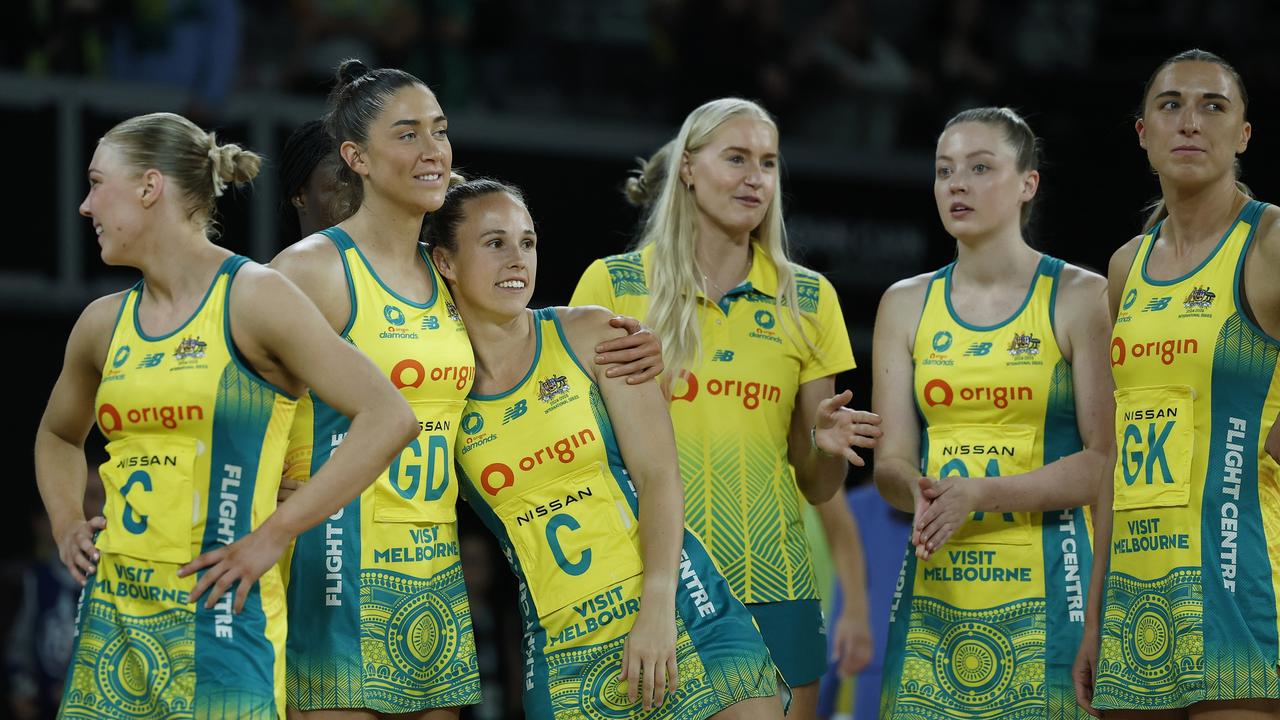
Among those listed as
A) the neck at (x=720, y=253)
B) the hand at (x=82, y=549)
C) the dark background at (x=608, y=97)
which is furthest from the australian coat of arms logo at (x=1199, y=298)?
the dark background at (x=608, y=97)

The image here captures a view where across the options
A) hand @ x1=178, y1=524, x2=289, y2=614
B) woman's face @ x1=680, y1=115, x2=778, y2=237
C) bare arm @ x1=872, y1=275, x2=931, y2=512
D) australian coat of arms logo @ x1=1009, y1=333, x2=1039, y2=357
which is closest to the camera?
hand @ x1=178, y1=524, x2=289, y2=614

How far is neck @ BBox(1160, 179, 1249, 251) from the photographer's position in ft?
12.5

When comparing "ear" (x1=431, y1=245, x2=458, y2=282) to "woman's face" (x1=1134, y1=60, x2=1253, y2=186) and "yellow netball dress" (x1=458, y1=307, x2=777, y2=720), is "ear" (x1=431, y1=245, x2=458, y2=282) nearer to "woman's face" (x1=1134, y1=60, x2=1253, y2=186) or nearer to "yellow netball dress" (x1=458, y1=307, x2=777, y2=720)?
"yellow netball dress" (x1=458, y1=307, x2=777, y2=720)

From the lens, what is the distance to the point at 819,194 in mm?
9531

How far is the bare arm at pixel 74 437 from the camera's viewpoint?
11.3 feet

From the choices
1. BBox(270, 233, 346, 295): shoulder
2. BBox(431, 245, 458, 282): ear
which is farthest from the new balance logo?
BBox(270, 233, 346, 295): shoulder

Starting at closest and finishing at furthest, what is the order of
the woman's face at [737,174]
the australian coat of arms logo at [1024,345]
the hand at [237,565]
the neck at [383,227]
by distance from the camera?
the hand at [237,565], the neck at [383,227], the australian coat of arms logo at [1024,345], the woman's face at [737,174]

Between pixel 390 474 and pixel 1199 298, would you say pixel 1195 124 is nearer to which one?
pixel 1199 298

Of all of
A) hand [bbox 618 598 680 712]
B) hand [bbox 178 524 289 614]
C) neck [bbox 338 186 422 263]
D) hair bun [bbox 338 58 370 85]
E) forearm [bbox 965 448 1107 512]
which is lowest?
hand [bbox 618 598 680 712]

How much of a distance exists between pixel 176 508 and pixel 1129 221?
679 cm

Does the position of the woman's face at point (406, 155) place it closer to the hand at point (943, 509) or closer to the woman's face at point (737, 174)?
the woman's face at point (737, 174)

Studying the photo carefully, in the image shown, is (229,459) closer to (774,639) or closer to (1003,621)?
(774,639)

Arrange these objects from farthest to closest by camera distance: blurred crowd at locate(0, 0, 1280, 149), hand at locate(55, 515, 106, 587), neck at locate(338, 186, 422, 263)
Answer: blurred crowd at locate(0, 0, 1280, 149) < neck at locate(338, 186, 422, 263) < hand at locate(55, 515, 106, 587)

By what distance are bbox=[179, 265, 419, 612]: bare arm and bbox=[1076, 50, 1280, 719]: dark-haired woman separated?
1.67 m
